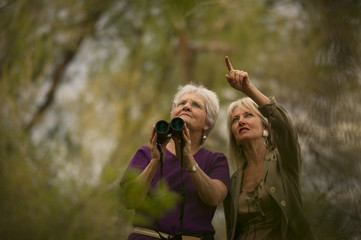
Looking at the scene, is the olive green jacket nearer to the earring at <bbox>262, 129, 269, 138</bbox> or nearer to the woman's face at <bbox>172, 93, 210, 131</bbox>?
the earring at <bbox>262, 129, 269, 138</bbox>

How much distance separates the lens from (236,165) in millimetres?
2078

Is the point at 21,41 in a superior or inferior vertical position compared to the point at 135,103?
superior

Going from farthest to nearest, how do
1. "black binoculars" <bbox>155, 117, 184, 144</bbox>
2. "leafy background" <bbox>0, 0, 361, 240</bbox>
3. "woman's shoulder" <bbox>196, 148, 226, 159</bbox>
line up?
"woman's shoulder" <bbox>196, 148, 226, 159</bbox>
"black binoculars" <bbox>155, 117, 184, 144</bbox>
"leafy background" <bbox>0, 0, 361, 240</bbox>

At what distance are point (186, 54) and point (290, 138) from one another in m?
4.29

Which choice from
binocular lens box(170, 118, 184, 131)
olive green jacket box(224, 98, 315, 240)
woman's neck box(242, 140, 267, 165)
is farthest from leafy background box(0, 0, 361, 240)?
binocular lens box(170, 118, 184, 131)

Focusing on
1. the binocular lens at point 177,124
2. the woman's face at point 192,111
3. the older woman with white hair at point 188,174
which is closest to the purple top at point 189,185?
the older woman with white hair at point 188,174

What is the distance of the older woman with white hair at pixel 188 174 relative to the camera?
1614 mm

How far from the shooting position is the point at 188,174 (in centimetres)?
175

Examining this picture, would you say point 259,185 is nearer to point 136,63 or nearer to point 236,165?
point 236,165

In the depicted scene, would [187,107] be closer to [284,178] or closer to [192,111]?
[192,111]

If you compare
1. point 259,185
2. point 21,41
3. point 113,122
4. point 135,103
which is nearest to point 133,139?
point 113,122

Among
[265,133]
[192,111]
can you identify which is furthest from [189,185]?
[265,133]

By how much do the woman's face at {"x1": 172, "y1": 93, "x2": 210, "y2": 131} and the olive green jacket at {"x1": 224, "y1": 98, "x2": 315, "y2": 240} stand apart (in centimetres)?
30

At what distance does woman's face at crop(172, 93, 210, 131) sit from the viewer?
1859 mm
